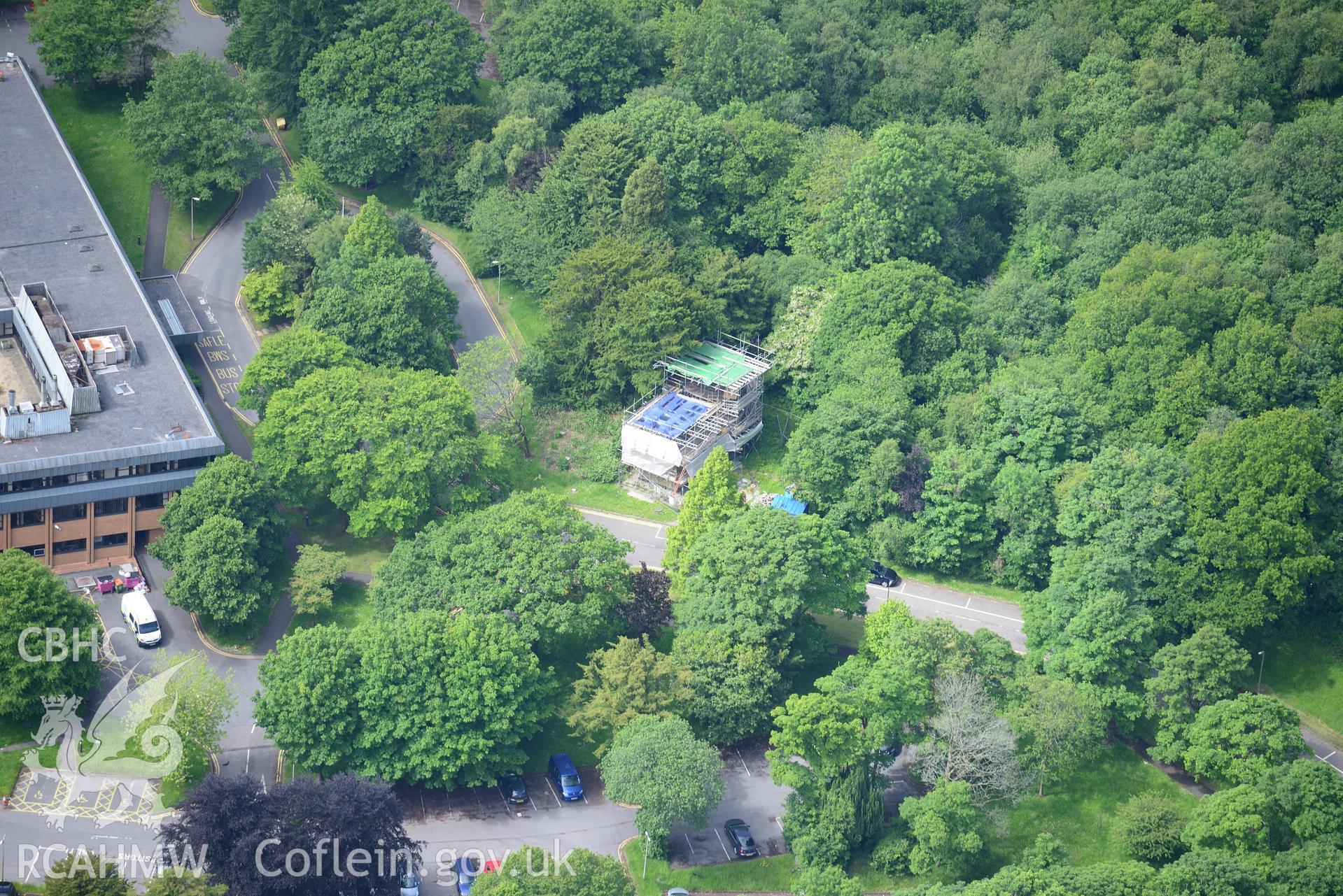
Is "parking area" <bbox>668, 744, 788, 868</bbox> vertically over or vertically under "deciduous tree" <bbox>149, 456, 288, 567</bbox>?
under

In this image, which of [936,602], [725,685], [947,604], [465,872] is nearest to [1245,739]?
[947,604]

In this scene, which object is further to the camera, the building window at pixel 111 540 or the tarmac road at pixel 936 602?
the tarmac road at pixel 936 602

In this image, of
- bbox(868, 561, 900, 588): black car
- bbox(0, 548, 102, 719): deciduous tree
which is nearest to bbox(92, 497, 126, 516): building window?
bbox(0, 548, 102, 719): deciduous tree

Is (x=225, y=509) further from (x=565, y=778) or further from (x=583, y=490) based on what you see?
(x=565, y=778)

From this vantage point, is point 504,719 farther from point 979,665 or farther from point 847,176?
point 847,176

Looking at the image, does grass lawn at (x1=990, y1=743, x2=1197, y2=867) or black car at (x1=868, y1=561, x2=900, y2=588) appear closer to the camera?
grass lawn at (x1=990, y1=743, x2=1197, y2=867)

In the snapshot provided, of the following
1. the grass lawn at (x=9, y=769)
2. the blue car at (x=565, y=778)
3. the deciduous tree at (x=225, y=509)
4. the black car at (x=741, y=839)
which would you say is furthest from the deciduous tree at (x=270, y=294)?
the black car at (x=741, y=839)

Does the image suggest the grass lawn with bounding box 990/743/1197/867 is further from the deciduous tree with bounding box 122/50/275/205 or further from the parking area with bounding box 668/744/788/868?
the deciduous tree with bounding box 122/50/275/205

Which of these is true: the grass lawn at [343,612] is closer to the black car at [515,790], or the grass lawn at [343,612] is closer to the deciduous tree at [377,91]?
the black car at [515,790]
